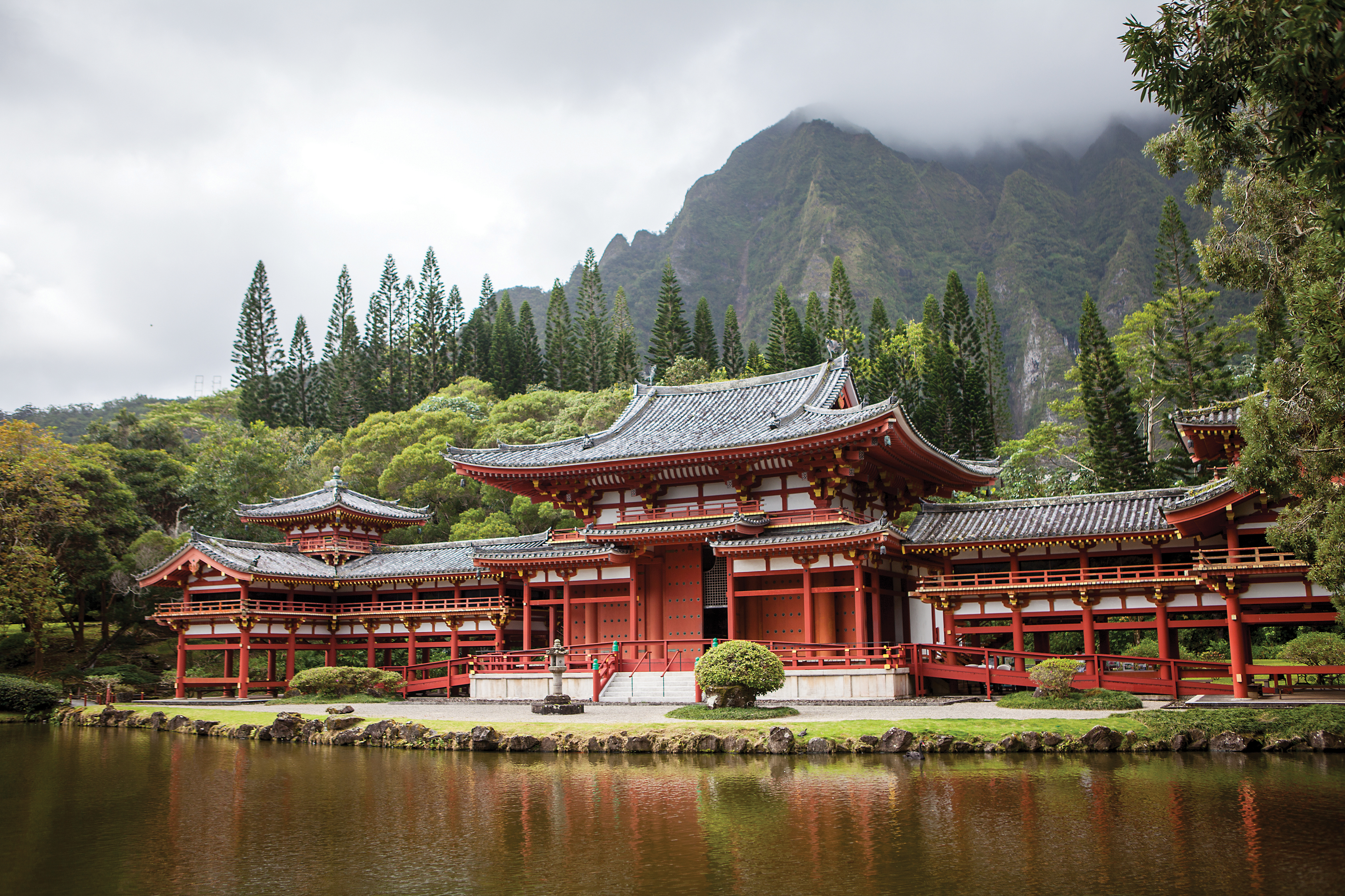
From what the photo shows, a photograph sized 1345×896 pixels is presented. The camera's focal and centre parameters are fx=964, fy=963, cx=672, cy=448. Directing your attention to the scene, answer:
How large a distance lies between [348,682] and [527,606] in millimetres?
5638

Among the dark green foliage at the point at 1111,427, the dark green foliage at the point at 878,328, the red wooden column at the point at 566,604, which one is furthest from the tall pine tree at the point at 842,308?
the red wooden column at the point at 566,604

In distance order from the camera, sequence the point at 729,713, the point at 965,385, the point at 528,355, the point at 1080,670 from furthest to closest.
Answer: the point at 528,355 → the point at 965,385 → the point at 1080,670 → the point at 729,713

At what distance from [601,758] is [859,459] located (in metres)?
11.8

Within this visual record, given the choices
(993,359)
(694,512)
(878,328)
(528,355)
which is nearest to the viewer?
(694,512)

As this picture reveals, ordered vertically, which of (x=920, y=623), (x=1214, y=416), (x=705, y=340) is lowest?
(x=920, y=623)

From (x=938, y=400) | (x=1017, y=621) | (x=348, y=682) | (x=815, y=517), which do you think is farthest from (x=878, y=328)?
(x=348, y=682)

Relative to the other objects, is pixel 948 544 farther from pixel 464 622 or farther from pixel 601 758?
pixel 464 622

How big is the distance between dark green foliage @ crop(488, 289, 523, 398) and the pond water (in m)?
53.0

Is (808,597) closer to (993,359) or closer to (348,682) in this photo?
(348,682)

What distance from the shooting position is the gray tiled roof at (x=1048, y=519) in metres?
23.8

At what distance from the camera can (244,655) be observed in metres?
31.4

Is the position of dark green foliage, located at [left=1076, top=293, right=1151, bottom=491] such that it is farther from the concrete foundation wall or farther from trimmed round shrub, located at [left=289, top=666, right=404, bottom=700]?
trimmed round shrub, located at [left=289, top=666, right=404, bottom=700]

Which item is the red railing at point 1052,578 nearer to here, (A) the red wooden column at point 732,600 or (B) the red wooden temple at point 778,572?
(B) the red wooden temple at point 778,572

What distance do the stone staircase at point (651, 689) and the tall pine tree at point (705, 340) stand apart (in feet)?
129
